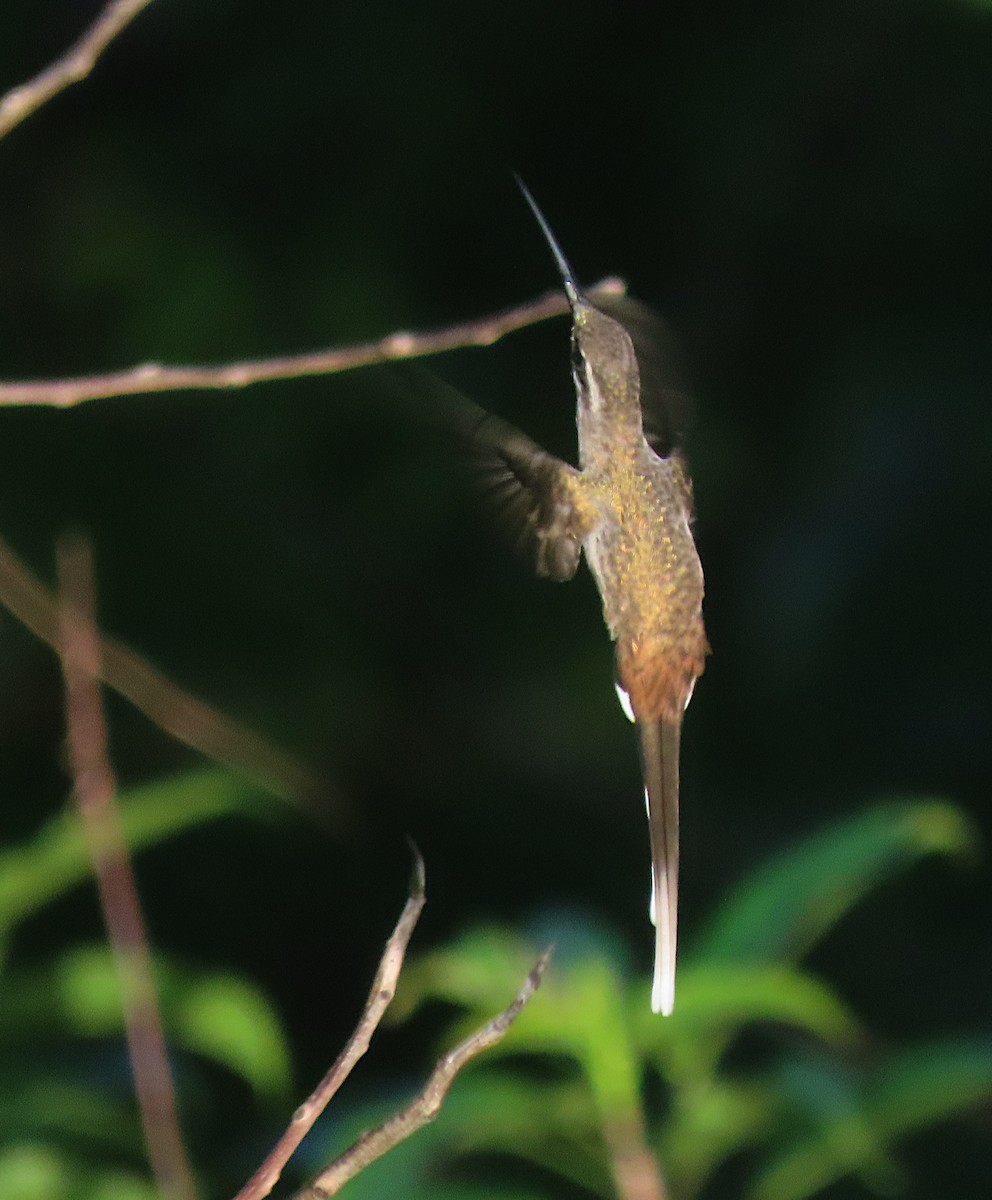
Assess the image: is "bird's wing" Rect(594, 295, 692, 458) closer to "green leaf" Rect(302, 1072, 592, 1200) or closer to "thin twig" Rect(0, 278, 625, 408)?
"thin twig" Rect(0, 278, 625, 408)

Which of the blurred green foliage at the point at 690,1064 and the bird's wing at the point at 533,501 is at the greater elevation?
the bird's wing at the point at 533,501

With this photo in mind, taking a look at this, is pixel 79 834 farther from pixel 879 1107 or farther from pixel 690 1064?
pixel 879 1107

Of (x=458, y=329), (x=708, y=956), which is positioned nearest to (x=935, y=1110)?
(x=708, y=956)

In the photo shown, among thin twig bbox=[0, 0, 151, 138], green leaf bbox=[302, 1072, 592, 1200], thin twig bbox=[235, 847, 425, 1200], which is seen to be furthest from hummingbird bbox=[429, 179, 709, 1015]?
thin twig bbox=[235, 847, 425, 1200]

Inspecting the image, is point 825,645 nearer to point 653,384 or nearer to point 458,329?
point 653,384

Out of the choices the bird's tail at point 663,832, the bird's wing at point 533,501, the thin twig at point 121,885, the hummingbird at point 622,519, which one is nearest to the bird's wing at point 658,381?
the hummingbird at point 622,519

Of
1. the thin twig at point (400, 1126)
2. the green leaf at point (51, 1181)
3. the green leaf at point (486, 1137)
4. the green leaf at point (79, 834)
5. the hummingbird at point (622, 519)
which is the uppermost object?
the green leaf at point (79, 834)

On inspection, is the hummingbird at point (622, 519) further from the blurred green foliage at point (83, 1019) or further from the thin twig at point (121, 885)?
the blurred green foliage at point (83, 1019)
